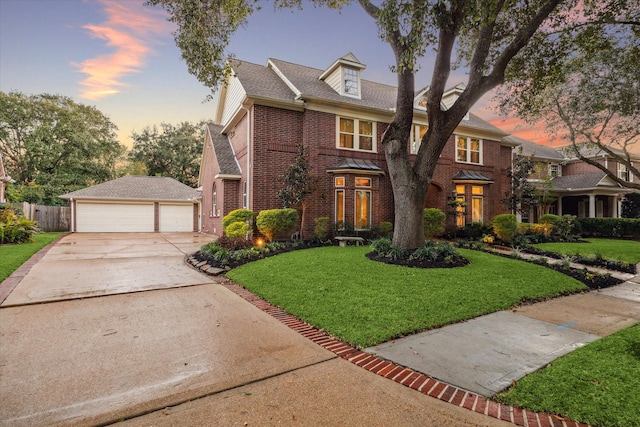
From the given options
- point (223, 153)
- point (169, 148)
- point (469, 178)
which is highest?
point (169, 148)

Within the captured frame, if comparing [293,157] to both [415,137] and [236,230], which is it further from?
[415,137]

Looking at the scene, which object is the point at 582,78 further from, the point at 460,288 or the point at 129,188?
the point at 129,188

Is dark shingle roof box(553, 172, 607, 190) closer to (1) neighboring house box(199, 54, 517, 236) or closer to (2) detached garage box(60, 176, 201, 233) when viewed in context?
(1) neighboring house box(199, 54, 517, 236)

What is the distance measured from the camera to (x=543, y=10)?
7.16m

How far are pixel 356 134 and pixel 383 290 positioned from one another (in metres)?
9.40

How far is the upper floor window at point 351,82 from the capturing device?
14.0 meters

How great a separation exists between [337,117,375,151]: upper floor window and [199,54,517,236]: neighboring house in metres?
0.04

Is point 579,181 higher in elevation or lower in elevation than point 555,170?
lower

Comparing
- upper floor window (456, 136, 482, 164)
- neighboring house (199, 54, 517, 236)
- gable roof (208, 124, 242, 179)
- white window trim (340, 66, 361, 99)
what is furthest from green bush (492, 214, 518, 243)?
gable roof (208, 124, 242, 179)

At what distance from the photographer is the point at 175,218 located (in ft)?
71.5

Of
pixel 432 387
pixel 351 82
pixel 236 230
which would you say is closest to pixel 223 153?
pixel 236 230

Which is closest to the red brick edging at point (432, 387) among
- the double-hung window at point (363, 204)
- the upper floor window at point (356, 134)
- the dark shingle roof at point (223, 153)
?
the double-hung window at point (363, 204)

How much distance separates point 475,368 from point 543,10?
8.40 meters

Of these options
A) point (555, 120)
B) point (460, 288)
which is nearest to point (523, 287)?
point (460, 288)
